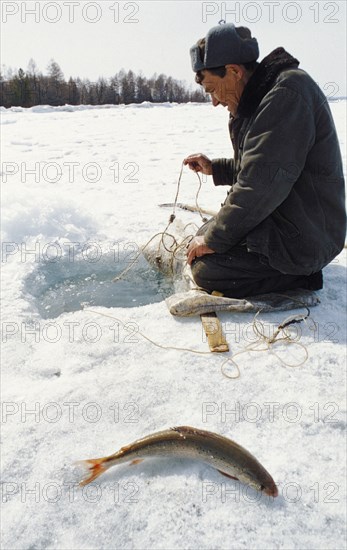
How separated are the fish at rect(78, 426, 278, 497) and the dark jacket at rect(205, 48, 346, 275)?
1618 millimetres

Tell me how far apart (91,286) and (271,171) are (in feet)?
7.10

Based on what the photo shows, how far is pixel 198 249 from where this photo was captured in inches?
146

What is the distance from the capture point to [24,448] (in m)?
2.23

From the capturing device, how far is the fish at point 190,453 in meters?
2.04

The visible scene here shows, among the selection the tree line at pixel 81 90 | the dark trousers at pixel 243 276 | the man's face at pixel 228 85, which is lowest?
the dark trousers at pixel 243 276

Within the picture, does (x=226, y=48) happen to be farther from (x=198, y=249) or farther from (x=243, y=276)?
(x=243, y=276)

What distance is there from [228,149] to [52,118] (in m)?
10.9

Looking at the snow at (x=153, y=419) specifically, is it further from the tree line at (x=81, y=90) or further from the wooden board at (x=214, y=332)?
the tree line at (x=81, y=90)

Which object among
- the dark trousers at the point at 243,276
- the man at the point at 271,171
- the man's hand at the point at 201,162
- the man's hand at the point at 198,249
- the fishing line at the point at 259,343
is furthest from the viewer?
the man's hand at the point at 201,162

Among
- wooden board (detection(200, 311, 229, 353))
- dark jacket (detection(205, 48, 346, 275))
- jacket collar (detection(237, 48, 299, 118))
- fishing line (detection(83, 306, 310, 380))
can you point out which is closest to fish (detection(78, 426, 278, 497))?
fishing line (detection(83, 306, 310, 380))

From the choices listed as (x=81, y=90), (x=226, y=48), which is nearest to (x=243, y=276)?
(x=226, y=48)

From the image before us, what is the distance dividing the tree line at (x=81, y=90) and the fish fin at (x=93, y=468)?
171ft

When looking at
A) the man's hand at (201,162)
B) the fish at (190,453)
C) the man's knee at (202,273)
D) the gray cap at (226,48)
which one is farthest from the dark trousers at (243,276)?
the fish at (190,453)

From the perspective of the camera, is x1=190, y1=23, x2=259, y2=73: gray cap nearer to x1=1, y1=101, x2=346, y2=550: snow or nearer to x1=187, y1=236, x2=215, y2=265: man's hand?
x1=187, y1=236, x2=215, y2=265: man's hand
